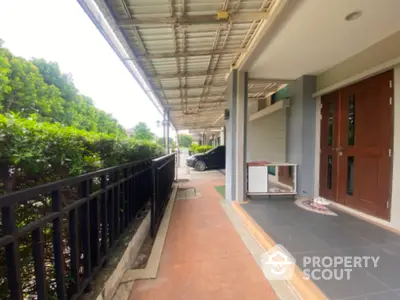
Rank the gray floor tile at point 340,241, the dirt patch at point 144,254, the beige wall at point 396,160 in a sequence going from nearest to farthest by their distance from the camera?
the gray floor tile at point 340,241 < the dirt patch at point 144,254 < the beige wall at point 396,160

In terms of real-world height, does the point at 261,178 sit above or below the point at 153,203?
above

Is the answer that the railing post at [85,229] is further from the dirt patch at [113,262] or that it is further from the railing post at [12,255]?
the railing post at [12,255]

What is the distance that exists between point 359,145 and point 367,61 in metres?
1.22

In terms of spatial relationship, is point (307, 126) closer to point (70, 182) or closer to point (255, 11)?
point (255, 11)

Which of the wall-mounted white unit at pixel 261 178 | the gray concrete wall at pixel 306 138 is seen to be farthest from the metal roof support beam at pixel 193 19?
the wall-mounted white unit at pixel 261 178

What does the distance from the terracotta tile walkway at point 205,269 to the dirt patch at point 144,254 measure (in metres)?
0.19

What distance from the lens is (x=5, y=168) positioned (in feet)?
4.03

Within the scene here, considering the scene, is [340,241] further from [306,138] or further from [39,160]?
[39,160]

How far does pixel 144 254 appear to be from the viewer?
96.3 inches

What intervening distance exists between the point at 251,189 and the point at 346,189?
62.5 inches

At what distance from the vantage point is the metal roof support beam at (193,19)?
7.91 ft


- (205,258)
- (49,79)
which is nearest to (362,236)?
(205,258)

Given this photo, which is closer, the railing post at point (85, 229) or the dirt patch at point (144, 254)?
the railing post at point (85, 229)

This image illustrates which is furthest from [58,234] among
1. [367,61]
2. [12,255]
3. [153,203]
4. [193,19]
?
[367,61]
